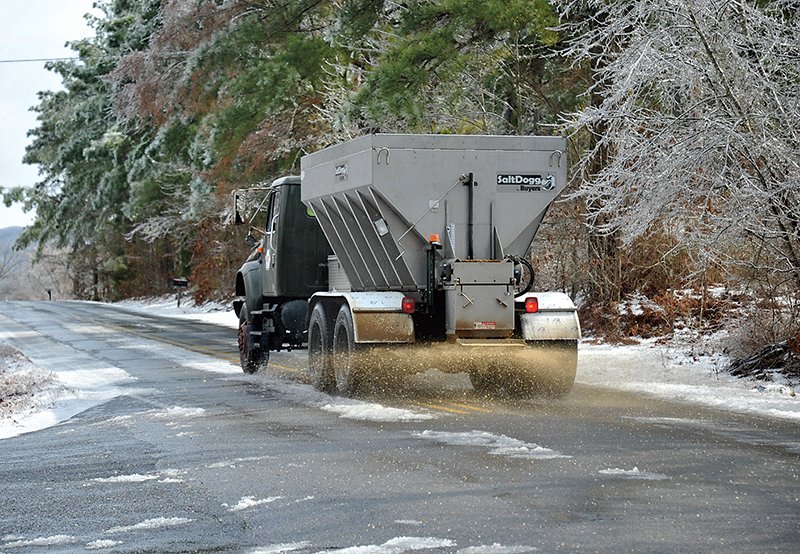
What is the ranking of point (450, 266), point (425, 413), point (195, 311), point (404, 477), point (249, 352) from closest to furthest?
point (404, 477) → point (425, 413) → point (450, 266) → point (249, 352) → point (195, 311)

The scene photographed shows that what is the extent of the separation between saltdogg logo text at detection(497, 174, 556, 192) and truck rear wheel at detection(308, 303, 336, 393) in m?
2.85

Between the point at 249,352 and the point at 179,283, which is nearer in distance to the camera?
the point at 249,352

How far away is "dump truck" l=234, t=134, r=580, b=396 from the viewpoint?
13.4 m

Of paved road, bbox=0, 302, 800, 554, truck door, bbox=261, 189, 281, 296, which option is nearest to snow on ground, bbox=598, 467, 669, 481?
paved road, bbox=0, 302, 800, 554

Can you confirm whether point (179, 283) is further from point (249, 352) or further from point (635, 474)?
point (635, 474)

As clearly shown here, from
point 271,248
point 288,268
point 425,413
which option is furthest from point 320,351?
point 425,413

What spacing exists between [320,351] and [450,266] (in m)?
2.48

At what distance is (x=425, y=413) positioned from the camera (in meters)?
12.4

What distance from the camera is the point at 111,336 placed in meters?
29.2

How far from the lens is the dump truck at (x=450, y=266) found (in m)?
13.4

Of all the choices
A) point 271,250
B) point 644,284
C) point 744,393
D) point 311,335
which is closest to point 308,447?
point 311,335

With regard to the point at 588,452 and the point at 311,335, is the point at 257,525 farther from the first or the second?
the point at 311,335

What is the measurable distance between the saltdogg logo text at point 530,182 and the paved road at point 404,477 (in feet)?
8.17

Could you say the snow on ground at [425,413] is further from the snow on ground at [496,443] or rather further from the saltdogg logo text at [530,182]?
the saltdogg logo text at [530,182]
